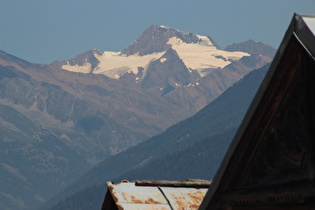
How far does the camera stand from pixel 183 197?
32.5 feet

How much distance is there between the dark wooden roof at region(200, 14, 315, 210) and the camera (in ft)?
15.0

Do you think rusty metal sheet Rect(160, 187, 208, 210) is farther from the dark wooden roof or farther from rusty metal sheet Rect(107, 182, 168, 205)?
the dark wooden roof

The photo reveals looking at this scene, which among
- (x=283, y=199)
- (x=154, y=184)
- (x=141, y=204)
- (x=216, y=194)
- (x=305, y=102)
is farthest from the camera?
(x=154, y=184)

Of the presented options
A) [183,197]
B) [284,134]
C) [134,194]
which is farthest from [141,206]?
[284,134]

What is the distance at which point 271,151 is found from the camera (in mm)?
4961

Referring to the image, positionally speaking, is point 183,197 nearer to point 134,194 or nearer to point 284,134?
point 134,194

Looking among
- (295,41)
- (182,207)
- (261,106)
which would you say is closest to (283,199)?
(261,106)

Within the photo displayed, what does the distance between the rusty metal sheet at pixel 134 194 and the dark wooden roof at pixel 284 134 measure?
434 cm

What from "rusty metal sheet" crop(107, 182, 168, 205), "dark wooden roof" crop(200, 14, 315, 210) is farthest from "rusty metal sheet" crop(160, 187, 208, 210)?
"dark wooden roof" crop(200, 14, 315, 210)

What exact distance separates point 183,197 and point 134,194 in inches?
22.8

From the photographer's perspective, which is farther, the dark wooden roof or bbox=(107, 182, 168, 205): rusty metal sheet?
bbox=(107, 182, 168, 205): rusty metal sheet

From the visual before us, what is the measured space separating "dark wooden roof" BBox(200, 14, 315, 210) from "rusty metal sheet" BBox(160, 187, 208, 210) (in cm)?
424

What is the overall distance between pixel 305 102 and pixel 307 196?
53cm

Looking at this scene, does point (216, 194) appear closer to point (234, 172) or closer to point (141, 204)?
point (234, 172)
